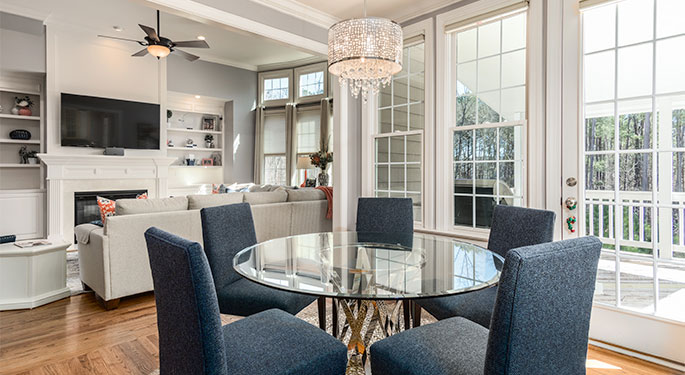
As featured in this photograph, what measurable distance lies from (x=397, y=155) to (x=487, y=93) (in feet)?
3.39

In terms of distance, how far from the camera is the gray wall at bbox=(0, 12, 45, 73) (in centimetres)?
507

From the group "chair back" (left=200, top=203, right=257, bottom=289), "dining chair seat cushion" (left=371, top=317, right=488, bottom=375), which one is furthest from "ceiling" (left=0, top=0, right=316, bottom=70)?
"dining chair seat cushion" (left=371, top=317, right=488, bottom=375)

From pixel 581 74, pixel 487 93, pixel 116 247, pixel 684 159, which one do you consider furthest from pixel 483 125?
pixel 116 247

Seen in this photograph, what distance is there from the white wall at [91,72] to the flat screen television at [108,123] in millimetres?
119

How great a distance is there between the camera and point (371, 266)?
1811 mm

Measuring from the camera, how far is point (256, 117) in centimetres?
789

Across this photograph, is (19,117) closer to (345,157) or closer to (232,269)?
(345,157)

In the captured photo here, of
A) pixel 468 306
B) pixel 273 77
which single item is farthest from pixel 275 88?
pixel 468 306

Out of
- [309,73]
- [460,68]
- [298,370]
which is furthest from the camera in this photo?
[309,73]

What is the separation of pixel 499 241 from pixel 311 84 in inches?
225

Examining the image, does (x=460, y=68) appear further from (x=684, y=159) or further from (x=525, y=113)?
(x=684, y=159)

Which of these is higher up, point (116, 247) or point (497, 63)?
point (497, 63)

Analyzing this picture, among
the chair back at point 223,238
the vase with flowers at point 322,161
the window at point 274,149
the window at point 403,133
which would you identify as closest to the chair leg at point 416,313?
the chair back at point 223,238

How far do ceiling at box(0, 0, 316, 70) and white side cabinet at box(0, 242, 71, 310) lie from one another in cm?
299
